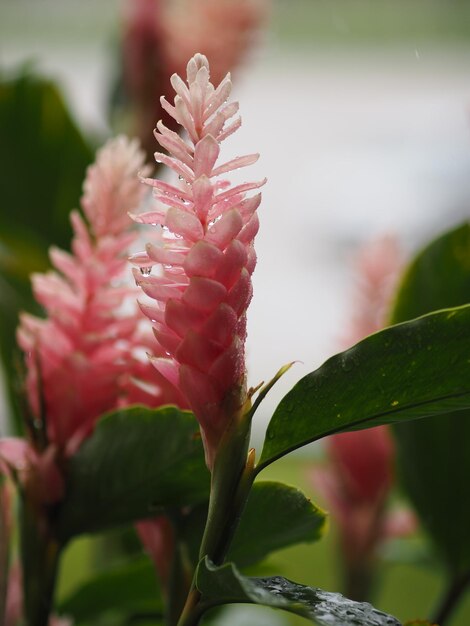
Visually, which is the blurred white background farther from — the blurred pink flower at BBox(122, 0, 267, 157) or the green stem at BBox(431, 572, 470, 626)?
the green stem at BBox(431, 572, 470, 626)

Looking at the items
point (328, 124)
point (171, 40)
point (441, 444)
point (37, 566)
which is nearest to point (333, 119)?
point (328, 124)

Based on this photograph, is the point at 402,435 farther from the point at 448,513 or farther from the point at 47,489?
the point at 47,489

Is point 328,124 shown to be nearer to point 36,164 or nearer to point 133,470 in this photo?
point 36,164

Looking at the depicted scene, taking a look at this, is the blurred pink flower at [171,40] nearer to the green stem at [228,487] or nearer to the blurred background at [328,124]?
→ the blurred background at [328,124]

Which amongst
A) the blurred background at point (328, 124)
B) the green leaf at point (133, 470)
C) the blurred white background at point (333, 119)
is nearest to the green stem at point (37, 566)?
the green leaf at point (133, 470)

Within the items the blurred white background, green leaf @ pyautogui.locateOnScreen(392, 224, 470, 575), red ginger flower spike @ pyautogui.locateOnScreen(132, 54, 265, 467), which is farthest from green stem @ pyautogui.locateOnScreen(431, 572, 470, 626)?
the blurred white background

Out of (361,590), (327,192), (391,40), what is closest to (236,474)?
(361,590)
